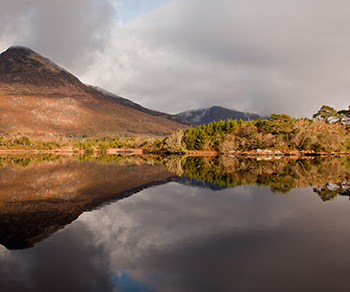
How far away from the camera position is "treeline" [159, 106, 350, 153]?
64.0 meters

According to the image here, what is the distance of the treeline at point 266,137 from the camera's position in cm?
6400

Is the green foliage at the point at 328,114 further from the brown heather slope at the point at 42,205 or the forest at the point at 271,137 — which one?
the brown heather slope at the point at 42,205

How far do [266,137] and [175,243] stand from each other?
217ft

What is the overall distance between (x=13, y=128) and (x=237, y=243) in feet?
760

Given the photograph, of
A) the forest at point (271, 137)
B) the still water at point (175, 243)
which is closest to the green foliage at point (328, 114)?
the forest at point (271, 137)

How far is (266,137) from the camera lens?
68062 millimetres

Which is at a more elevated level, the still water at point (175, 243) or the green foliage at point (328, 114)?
the green foliage at point (328, 114)

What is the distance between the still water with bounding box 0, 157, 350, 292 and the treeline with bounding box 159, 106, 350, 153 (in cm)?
5726

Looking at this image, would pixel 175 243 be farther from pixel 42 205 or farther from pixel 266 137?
pixel 266 137

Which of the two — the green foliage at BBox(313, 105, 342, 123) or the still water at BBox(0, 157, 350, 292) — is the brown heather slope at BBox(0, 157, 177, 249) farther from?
the green foliage at BBox(313, 105, 342, 123)

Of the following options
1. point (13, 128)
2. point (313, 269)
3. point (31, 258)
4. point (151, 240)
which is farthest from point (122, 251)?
point (13, 128)

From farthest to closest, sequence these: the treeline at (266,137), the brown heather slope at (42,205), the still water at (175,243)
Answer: the treeline at (266,137) < the brown heather slope at (42,205) < the still water at (175,243)

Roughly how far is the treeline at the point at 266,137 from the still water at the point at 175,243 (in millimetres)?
57261

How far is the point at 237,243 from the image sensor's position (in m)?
6.98
